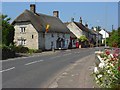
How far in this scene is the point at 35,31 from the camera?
63469 millimetres

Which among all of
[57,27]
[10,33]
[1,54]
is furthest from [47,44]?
[1,54]

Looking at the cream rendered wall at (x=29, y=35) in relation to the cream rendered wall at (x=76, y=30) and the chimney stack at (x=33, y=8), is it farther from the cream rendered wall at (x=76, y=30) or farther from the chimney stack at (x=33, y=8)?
the cream rendered wall at (x=76, y=30)

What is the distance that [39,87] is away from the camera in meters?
12.7

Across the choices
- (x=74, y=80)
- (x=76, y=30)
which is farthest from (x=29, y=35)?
(x=74, y=80)

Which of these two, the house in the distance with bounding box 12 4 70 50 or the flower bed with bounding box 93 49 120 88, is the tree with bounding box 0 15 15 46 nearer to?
the house in the distance with bounding box 12 4 70 50

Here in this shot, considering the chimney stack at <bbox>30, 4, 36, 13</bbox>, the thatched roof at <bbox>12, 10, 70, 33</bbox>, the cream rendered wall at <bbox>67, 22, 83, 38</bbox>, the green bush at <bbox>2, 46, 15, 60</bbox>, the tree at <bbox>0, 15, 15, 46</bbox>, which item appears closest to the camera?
the green bush at <bbox>2, 46, 15, 60</bbox>

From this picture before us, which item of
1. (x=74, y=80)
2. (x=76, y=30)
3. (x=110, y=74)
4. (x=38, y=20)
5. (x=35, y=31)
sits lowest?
(x=74, y=80)

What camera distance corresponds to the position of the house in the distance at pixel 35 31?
210ft

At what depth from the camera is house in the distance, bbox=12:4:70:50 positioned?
63941 mm

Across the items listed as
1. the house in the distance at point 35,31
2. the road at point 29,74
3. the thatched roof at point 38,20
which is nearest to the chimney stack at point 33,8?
the house in the distance at point 35,31

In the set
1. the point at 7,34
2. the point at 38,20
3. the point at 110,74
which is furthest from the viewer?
the point at 38,20

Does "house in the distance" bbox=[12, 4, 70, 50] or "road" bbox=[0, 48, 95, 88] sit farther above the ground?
"house in the distance" bbox=[12, 4, 70, 50]

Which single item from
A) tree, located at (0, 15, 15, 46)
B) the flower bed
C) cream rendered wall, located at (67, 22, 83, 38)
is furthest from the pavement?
cream rendered wall, located at (67, 22, 83, 38)

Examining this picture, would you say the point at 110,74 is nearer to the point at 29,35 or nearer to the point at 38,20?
the point at 29,35
